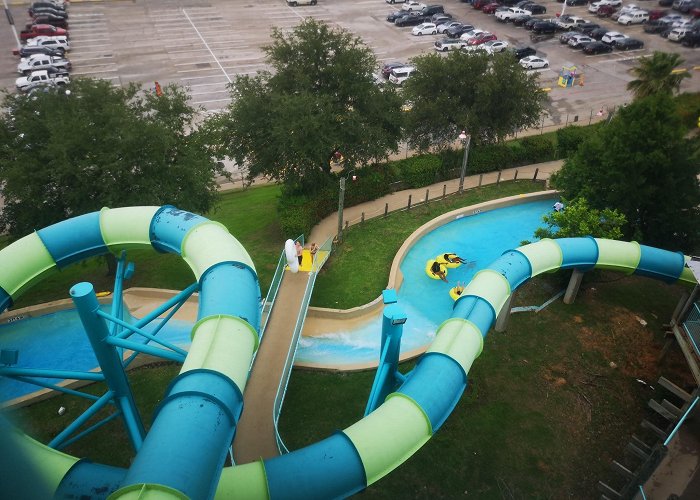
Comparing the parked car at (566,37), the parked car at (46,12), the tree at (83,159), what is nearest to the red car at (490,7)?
the parked car at (566,37)

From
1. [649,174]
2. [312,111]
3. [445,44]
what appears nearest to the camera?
[649,174]

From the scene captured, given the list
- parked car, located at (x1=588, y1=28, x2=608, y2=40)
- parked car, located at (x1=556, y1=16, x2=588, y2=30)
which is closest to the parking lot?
parked car, located at (x1=556, y1=16, x2=588, y2=30)

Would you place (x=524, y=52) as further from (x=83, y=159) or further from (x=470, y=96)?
(x=83, y=159)

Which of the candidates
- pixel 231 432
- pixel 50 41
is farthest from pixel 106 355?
pixel 50 41

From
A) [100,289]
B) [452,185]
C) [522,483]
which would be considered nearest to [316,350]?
[522,483]

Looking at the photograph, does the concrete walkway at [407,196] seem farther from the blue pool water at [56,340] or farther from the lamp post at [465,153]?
the blue pool water at [56,340]

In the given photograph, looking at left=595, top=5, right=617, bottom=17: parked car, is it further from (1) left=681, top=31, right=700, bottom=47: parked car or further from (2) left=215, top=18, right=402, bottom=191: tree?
(2) left=215, top=18, right=402, bottom=191: tree
